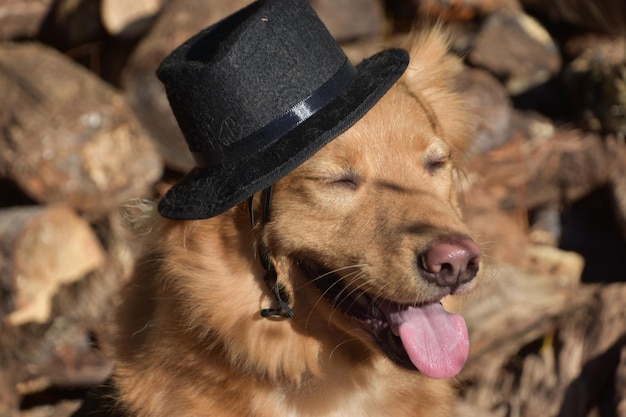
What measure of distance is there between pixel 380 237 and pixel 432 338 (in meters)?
0.43

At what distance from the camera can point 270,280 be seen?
10.7ft

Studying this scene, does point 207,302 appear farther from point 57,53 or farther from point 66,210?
point 57,53

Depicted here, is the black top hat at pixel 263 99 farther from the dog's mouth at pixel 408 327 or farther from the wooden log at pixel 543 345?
the wooden log at pixel 543 345

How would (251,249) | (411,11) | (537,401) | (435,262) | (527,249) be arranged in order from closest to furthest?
(435,262) < (251,249) < (537,401) < (527,249) < (411,11)

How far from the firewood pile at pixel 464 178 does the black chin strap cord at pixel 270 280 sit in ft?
4.33

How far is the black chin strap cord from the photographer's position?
3234mm

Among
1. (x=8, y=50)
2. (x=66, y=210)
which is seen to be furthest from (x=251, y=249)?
(x=8, y=50)

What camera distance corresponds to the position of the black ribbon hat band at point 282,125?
9.76 feet

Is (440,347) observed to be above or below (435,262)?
below

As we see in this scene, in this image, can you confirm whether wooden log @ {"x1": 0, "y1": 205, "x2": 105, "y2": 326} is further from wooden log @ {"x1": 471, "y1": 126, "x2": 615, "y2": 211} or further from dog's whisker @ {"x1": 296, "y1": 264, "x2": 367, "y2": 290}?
wooden log @ {"x1": 471, "y1": 126, "x2": 615, "y2": 211}

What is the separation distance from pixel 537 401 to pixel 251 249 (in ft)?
7.24

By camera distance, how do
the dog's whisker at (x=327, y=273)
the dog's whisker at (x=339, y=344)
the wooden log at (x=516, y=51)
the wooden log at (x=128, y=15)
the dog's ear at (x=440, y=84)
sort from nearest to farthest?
1. the dog's whisker at (x=327, y=273)
2. the dog's whisker at (x=339, y=344)
3. the dog's ear at (x=440, y=84)
4. the wooden log at (x=128, y=15)
5. the wooden log at (x=516, y=51)

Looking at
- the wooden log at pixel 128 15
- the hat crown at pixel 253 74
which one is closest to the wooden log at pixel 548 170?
the wooden log at pixel 128 15

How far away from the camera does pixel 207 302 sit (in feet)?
10.9
